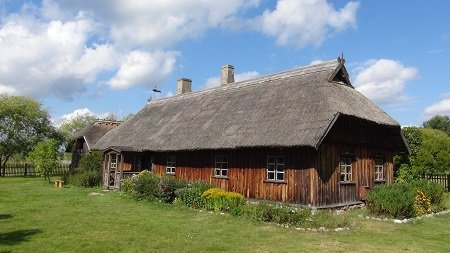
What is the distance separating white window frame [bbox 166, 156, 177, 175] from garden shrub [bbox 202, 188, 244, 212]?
686 cm

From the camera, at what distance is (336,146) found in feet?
58.1

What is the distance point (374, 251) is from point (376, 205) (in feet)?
19.7

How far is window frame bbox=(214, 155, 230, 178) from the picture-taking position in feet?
65.6

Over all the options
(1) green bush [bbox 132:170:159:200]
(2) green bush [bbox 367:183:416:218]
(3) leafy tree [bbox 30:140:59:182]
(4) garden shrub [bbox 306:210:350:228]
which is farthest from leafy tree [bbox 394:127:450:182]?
(3) leafy tree [bbox 30:140:59:182]

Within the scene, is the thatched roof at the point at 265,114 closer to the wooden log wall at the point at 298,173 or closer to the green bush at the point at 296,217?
the wooden log wall at the point at 298,173

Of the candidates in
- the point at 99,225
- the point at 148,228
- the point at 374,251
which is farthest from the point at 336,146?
Result: the point at 99,225

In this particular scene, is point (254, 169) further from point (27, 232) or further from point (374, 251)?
point (27, 232)

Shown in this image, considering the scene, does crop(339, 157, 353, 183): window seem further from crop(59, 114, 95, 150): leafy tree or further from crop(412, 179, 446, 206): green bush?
crop(59, 114, 95, 150): leafy tree

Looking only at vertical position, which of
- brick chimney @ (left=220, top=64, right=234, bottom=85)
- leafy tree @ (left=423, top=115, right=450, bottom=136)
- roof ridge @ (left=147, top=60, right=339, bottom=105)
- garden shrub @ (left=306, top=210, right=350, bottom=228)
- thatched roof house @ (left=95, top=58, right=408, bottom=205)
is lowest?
garden shrub @ (left=306, top=210, right=350, bottom=228)

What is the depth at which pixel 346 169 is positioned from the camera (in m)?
18.5

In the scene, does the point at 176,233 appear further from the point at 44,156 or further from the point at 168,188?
the point at 44,156

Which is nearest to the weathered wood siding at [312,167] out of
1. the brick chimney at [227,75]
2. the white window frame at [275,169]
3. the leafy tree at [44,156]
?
the white window frame at [275,169]

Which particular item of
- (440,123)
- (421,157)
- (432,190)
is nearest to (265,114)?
(432,190)

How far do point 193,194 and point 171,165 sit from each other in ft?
20.8
